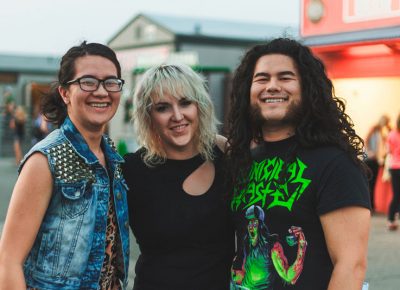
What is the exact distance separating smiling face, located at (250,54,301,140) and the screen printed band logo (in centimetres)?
14

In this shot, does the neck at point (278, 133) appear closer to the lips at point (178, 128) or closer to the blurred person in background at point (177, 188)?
the blurred person in background at point (177, 188)

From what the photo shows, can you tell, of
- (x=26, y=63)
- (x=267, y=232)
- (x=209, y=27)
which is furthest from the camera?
(x=26, y=63)

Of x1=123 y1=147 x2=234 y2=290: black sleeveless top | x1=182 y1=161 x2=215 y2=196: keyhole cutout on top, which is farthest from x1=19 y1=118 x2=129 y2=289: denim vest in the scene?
x1=182 y1=161 x2=215 y2=196: keyhole cutout on top

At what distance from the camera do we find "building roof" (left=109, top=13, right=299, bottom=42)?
16.5 meters

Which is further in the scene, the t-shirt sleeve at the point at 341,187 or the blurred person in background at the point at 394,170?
the blurred person in background at the point at 394,170

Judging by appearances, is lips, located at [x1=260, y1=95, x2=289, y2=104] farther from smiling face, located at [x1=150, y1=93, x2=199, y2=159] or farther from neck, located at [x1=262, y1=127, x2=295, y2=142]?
smiling face, located at [x1=150, y1=93, x2=199, y2=159]

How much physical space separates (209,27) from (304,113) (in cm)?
1614

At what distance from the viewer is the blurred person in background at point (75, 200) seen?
206 centimetres

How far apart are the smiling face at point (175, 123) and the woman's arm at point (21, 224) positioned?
2.60ft

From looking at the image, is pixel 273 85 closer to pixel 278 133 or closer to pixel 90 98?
pixel 278 133

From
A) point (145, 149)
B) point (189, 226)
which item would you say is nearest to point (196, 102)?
point (145, 149)

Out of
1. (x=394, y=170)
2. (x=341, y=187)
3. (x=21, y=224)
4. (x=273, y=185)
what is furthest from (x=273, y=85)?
(x=394, y=170)

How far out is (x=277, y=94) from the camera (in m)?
2.25

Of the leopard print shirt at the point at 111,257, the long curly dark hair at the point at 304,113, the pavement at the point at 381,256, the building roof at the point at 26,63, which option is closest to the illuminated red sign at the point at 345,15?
the pavement at the point at 381,256
